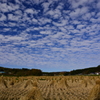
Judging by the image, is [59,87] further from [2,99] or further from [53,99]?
[2,99]

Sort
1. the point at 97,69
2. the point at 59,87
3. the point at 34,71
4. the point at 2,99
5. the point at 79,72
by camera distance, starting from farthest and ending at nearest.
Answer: the point at 79,72 < the point at 97,69 < the point at 34,71 < the point at 59,87 < the point at 2,99

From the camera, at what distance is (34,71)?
251ft

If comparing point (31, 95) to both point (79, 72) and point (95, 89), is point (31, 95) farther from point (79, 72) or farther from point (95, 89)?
point (79, 72)

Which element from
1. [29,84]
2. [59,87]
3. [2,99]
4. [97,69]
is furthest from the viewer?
[97,69]

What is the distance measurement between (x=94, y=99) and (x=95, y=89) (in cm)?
53

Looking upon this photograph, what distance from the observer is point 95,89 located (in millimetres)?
7508

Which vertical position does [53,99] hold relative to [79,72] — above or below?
below

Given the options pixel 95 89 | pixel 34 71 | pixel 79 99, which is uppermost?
pixel 34 71

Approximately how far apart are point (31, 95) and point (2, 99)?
3.09m

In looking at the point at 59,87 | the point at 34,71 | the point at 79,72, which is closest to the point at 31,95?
the point at 59,87

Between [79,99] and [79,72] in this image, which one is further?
[79,72]

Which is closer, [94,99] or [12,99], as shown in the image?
[94,99]

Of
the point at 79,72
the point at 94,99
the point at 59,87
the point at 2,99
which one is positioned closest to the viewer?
the point at 94,99

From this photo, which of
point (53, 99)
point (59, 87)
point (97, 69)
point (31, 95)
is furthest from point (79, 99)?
point (97, 69)
